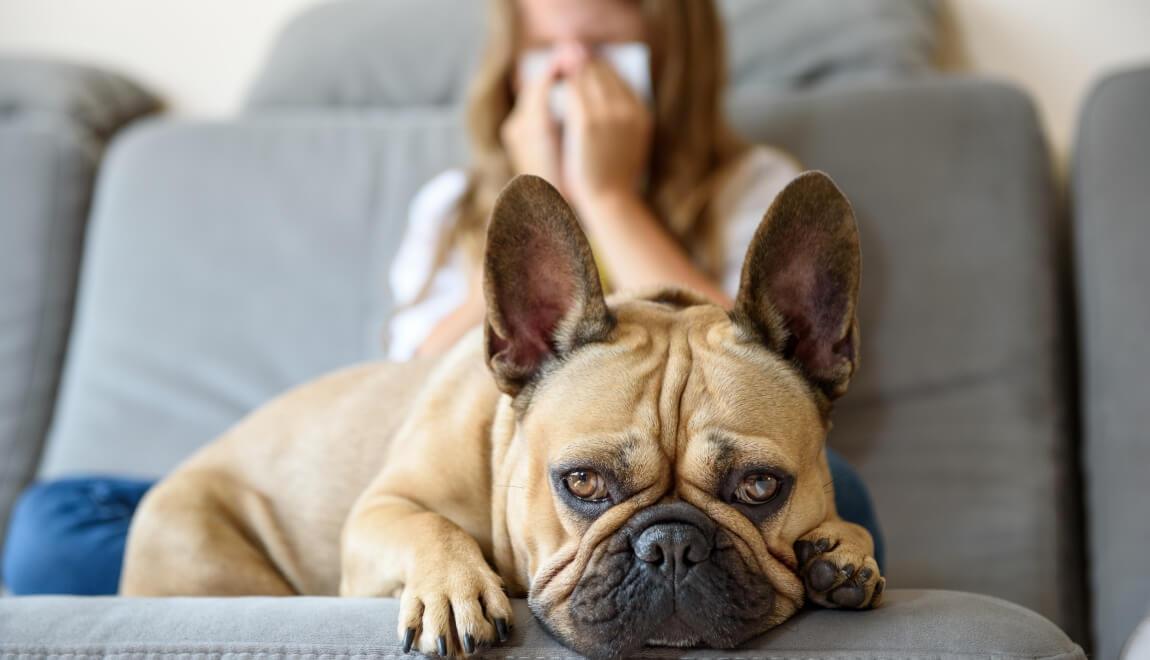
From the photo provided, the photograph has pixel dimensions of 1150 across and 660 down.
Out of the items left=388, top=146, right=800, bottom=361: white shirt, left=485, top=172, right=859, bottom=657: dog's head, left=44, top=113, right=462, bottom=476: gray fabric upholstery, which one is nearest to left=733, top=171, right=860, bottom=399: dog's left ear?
left=485, top=172, right=859, bottom=657: dog's head

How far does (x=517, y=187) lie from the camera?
1.28 m

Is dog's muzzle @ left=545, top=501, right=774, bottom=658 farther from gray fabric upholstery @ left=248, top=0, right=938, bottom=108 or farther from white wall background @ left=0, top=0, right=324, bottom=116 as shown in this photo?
white wall background @ left=0, top=0, right=324, bottom=116

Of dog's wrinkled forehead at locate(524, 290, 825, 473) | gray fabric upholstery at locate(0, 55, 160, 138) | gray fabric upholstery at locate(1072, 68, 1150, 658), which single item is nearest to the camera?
dog's wrinkled forehead at locate(524, 290, 825, 473)

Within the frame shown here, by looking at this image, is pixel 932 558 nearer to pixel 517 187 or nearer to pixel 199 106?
pixel 517 187

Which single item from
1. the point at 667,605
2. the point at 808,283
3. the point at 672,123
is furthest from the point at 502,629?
the point at 672,123

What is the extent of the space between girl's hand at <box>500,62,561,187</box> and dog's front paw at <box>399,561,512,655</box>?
1.36 meters

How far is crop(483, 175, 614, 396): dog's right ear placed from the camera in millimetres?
1295

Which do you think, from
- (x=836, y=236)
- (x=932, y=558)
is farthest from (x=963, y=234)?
(x=836, y=236)

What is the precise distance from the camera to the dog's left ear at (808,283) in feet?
4.13

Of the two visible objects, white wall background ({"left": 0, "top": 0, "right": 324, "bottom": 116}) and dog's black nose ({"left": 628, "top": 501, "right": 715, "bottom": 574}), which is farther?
white wall background ({"left": 0, "top": 0, "right": 324, "bottom": 116})

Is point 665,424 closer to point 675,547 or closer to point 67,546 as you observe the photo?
point 675,547

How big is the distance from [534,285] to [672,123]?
1.27 meters

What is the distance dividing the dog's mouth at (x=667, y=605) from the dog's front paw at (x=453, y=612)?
0.25 feet

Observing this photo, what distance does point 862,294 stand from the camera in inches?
93.8
